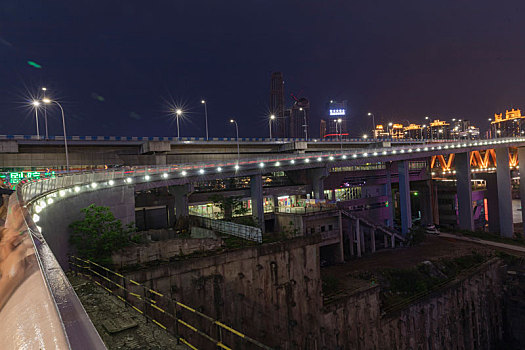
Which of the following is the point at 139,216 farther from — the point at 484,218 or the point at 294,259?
the point at 484,218

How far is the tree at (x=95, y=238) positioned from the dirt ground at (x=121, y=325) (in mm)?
9048

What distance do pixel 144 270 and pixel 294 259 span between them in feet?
35.2

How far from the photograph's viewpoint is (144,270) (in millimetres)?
16812

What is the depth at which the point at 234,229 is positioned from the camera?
26969mm

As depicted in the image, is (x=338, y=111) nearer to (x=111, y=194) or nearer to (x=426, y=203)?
(x=426, y=203)

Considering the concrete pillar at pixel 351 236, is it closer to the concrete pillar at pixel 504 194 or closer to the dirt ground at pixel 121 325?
the dirt ground at pixel 121 325

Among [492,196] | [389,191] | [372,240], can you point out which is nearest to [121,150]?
[372,240]

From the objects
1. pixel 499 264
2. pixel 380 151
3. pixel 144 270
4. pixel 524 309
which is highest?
pixel 380 151

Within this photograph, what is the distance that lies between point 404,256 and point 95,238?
3509cm

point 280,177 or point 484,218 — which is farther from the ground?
point 280,177

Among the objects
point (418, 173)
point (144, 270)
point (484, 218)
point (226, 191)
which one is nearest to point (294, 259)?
point (144, 270)

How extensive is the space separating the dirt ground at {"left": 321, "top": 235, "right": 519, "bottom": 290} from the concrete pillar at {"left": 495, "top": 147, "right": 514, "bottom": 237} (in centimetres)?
2445

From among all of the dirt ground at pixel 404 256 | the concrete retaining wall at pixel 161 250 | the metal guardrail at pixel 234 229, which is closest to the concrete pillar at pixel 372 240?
the dirt ground at pixel 404 256

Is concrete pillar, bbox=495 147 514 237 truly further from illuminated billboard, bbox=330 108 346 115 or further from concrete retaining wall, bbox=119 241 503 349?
illuminated billboard, bbox=330 108 346 115
